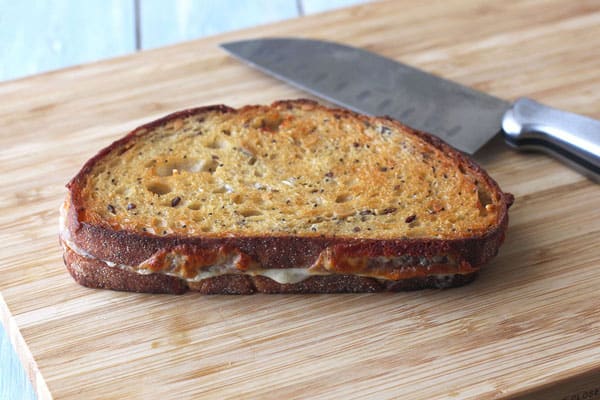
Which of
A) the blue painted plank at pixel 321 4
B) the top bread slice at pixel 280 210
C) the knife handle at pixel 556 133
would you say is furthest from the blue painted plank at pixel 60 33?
the knife handle at pixel 556 133

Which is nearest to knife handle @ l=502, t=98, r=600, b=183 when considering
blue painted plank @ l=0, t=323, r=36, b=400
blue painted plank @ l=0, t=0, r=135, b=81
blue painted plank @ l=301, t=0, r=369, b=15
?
blue painted plank @ l=0, t=323, r=36, b=400

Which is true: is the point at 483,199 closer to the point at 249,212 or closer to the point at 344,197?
the point at 344,197

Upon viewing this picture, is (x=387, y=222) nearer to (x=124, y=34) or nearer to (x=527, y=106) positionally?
(x=527, y=106)

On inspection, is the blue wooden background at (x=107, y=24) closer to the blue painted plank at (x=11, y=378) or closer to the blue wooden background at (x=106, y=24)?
the blue wooden background at (x=106, y=24)

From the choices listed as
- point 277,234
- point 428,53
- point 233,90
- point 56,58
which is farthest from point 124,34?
point 277,234

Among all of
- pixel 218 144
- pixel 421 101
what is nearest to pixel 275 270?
pixel 218 144

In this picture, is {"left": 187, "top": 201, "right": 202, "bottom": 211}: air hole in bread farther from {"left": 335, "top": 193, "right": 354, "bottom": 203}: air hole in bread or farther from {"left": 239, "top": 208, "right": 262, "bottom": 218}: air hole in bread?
{"left": 335, "top": 193, "right": 354, "bottom": 203}: air hole in bread
